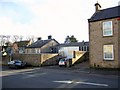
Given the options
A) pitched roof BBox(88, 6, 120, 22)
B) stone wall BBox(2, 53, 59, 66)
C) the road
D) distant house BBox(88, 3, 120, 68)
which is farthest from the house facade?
the road

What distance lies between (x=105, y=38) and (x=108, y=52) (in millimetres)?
1849

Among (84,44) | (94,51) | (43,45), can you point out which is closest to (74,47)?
(84,44)

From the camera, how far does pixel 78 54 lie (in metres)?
35.8

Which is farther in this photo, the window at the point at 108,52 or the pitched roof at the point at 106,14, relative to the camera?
the pitched roof at the point at 106,14

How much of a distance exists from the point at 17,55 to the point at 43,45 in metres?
19.9

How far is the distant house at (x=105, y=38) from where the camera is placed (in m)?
25.5

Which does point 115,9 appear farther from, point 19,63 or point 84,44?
point 84,44

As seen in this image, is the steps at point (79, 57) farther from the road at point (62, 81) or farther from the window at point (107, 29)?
the road at point (62, 81)

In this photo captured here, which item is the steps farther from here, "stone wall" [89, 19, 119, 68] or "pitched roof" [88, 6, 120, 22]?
"pitched roof" [88, 6, 120, 22]

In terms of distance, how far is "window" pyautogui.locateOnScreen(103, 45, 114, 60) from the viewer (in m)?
25.9

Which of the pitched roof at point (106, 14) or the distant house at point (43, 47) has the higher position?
the pitched roof at point (106, 14)

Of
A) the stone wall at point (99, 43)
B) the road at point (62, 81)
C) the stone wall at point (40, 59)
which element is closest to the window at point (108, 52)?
the stone wall at point (99, 43)

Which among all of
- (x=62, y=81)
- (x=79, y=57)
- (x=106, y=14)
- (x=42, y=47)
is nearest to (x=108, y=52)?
(x=106, y=14)

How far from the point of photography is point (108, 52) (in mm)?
26188
